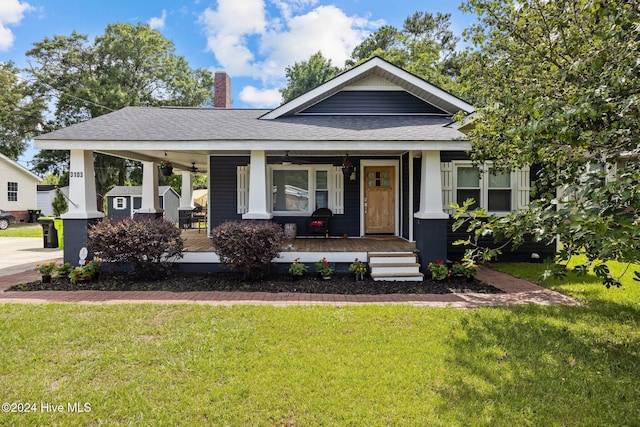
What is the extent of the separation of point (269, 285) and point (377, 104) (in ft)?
20.0

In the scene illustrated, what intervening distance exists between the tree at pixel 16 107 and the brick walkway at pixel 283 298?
26412mm

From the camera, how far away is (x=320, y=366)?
3361mm

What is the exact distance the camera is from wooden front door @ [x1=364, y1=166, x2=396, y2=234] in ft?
32.9

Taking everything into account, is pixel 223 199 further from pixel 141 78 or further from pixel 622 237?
pixel 141 78

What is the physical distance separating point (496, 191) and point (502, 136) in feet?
15.9

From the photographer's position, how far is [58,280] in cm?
691

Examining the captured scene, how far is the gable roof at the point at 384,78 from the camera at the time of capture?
30.1 ft

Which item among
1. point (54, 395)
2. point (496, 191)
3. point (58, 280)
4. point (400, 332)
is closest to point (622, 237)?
point (400, 332)

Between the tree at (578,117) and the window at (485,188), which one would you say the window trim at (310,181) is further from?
the tree at (578,117)

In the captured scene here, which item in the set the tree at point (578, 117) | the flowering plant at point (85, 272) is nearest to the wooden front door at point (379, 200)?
the tree at point (578, 117)

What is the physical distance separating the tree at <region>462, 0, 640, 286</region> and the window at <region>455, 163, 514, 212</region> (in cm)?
436

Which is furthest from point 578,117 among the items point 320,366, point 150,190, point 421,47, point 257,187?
point 421,47

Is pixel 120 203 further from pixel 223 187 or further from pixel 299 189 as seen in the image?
pixel 299 189

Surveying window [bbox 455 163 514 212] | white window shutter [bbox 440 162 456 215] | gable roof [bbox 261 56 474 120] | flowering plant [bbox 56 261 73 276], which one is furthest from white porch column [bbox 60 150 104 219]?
window [bbox 455 163 514 212]
